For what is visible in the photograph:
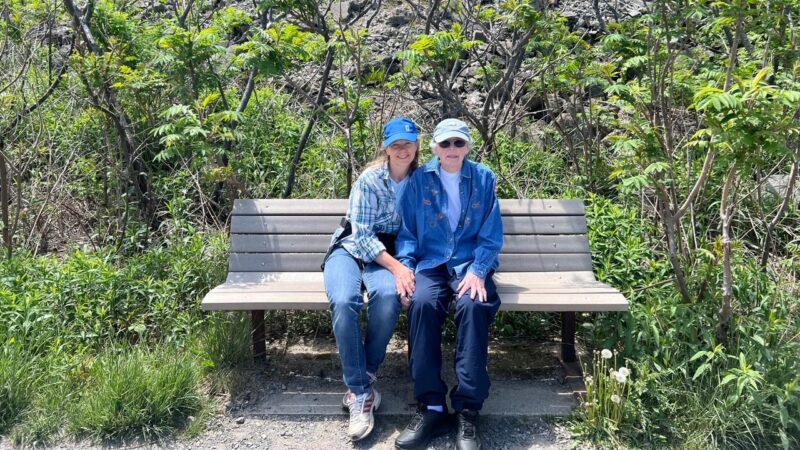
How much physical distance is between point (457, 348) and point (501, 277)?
A: 0.82m

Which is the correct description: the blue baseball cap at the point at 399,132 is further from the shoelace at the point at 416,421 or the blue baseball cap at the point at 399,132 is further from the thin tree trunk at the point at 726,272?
the thin tree trunk at the point at 726,272

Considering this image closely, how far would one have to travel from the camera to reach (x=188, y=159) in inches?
220

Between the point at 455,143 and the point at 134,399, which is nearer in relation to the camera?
the point at 134,399

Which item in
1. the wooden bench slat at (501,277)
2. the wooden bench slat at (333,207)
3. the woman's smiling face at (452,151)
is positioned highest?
the woman's smiling face at (452,151)

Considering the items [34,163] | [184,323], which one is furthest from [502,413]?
[34,163]

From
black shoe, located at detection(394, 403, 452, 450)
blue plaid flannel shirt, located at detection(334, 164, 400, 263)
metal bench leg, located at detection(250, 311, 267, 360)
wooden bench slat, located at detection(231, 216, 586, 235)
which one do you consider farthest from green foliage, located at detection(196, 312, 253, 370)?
black shoe, located at detection(394, 403, 452, 450)

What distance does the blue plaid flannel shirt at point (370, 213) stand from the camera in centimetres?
364

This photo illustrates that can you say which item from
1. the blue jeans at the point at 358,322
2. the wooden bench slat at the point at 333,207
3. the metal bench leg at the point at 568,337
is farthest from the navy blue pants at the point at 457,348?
the wooden bench slat at the point at 333,207

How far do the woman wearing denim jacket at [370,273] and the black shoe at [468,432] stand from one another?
17.2 inches

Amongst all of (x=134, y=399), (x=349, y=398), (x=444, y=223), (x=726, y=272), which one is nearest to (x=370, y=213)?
(x=444, y=223)

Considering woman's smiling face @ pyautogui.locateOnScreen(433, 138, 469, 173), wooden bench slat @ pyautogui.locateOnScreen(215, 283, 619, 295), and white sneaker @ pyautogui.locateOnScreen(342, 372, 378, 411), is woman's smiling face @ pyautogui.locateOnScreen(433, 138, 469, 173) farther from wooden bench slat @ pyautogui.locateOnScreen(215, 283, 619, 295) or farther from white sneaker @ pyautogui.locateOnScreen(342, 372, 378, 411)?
white sneaker @ pyautogui.locateOnScreen(342, 372, 378, 411)

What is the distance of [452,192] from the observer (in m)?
3.73

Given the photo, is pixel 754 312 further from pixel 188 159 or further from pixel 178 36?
pixel 188 159

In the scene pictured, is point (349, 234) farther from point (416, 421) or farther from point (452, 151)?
point (416, 421)
